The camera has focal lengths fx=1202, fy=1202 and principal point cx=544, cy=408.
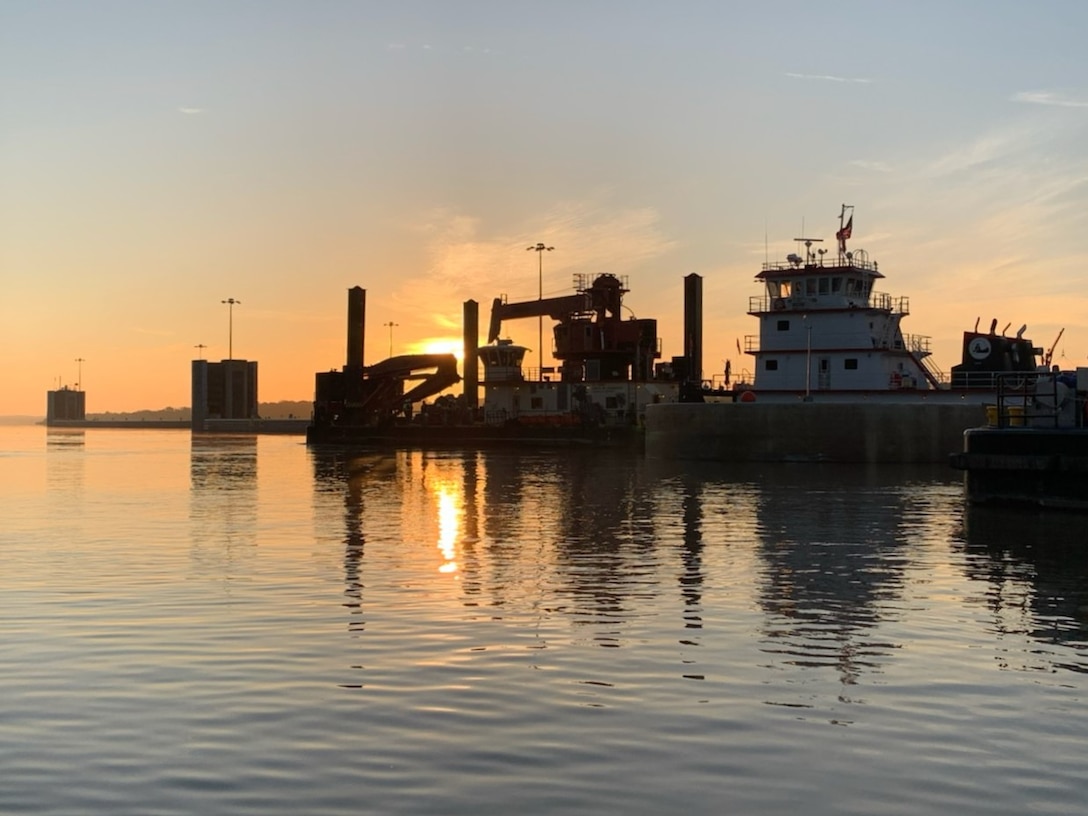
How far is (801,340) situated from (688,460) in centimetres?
877

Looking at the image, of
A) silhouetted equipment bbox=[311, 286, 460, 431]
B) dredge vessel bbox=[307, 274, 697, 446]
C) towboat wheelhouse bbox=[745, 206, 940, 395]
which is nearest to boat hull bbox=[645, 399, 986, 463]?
towboat wheelhouse bbox=[745, 206, 940, 395]

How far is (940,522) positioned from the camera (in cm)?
2669

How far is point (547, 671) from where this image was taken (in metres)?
10.8

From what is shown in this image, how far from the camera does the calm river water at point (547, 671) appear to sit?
7492 mm

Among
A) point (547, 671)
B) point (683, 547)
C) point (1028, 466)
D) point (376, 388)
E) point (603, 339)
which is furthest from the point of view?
point (376, 388)

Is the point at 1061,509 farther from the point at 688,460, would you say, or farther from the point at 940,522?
the point at 688,460

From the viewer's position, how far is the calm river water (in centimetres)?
749

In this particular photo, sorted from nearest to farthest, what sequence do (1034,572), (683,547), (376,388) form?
(1034,572)
(683,547)
(376,388)

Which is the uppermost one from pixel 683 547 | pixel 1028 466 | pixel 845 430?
pixel 845 430

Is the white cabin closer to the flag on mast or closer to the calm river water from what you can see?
the flag on mast

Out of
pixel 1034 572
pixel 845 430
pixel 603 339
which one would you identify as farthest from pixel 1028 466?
pixel 603 339

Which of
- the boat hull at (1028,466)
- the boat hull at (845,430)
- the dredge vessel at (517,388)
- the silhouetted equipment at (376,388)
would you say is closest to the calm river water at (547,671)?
the boat hull at (1028,466)

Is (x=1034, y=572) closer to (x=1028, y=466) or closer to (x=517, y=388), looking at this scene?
(x=1028, y=466)

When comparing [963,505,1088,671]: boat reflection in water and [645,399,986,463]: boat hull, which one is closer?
[963,505,1088,671]: boat reflection in water
